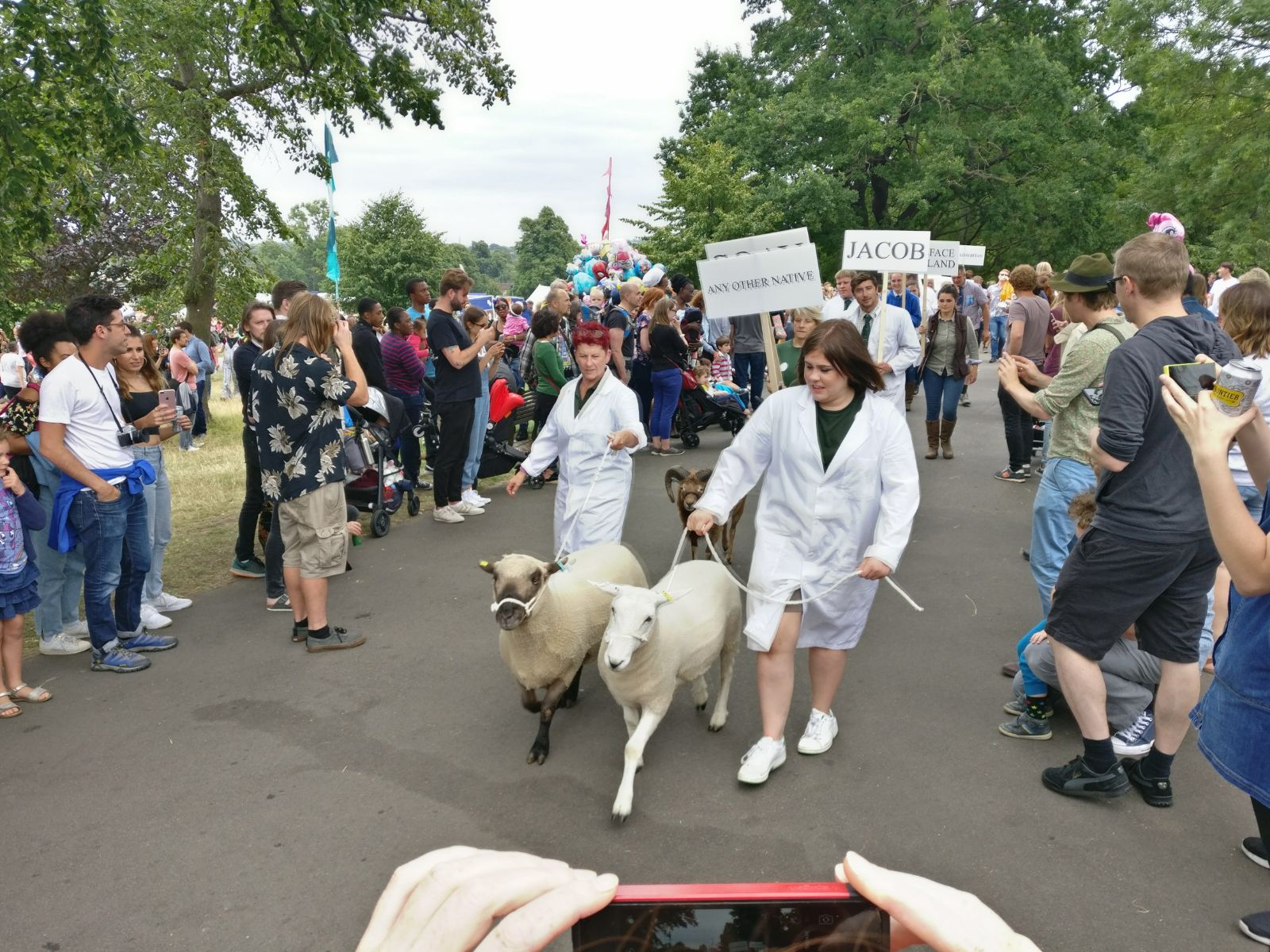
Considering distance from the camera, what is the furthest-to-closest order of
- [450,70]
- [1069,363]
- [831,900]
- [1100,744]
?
1. [450,70]
2. [1069,363]
3. [1100,744]
4. [831,900]

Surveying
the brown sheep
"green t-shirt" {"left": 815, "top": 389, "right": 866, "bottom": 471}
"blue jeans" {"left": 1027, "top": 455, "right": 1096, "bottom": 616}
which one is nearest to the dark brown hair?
"green t-shirt" {"left": 815, "top": 389, "right": 866, "bottom": 471}

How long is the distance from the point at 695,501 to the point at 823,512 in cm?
291

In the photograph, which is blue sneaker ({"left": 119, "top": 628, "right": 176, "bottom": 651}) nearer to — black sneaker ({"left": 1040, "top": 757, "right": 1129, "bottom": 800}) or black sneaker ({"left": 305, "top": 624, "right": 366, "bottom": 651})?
black sneaker ({"left": 305, "top": 624, "right": 366, "bottom": 651})

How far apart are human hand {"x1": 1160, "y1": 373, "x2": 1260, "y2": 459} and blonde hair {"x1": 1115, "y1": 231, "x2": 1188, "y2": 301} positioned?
157 centimetres

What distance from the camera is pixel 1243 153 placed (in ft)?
77.2

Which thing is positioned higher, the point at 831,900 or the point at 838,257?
the point at 838,257

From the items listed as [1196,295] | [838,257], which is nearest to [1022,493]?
[1196,295]

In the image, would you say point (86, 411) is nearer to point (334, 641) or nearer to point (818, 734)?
point (334, 641)

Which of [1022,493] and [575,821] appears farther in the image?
[1022,493]

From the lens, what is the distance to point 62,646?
19.0ft

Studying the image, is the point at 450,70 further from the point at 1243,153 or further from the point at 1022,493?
the point at 1243,153

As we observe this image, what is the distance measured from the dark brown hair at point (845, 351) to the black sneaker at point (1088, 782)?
6.47 ft

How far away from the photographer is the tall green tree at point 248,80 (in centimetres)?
784

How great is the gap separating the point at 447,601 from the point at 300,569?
4.43 ft
